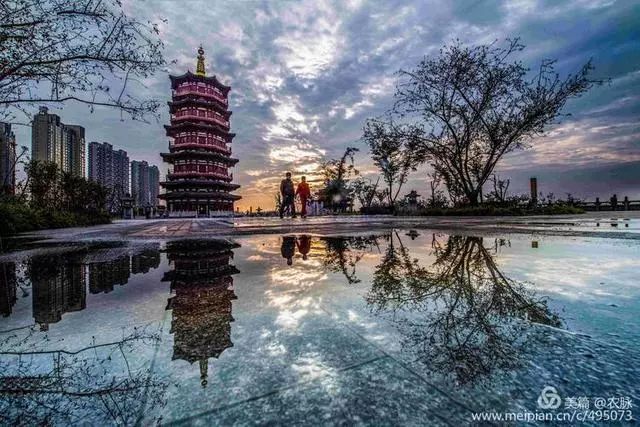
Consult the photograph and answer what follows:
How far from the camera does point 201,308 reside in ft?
5.09

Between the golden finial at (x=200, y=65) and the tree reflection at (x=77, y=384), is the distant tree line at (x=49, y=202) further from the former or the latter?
the golden finial at (x=200, y=65)

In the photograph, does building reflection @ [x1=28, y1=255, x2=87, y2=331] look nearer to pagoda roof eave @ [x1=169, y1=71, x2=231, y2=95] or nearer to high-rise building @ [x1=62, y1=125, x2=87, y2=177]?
pagoda roof eave @ [x1=169, y1=71, x2=231, y2=95]

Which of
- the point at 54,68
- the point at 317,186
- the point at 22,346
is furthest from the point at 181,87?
the point at 22,346

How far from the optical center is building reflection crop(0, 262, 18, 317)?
1.66 m

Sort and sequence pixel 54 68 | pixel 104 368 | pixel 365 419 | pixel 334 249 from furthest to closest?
pixel 334 249
pixel 54 68
pixel 104 368
pixel 365 419

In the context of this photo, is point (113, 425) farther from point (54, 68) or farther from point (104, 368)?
point (54, 68)

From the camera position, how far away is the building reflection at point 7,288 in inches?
65.3

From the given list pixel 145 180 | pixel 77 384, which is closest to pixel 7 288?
pixel 77 384

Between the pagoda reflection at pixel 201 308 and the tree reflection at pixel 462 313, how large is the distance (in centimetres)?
74

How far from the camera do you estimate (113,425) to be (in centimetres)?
75

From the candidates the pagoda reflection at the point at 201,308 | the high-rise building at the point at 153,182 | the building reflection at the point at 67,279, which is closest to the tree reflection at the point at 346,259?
the pagoda reflection at the point at 201,308

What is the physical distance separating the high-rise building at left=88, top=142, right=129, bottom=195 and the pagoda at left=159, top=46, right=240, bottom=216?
36703 millimetres

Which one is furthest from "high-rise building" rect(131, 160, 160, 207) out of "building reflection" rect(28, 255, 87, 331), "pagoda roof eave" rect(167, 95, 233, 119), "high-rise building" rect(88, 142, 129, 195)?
"building reflection" rect(28, 255, 87, 331)

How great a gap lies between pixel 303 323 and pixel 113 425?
2.47ft
